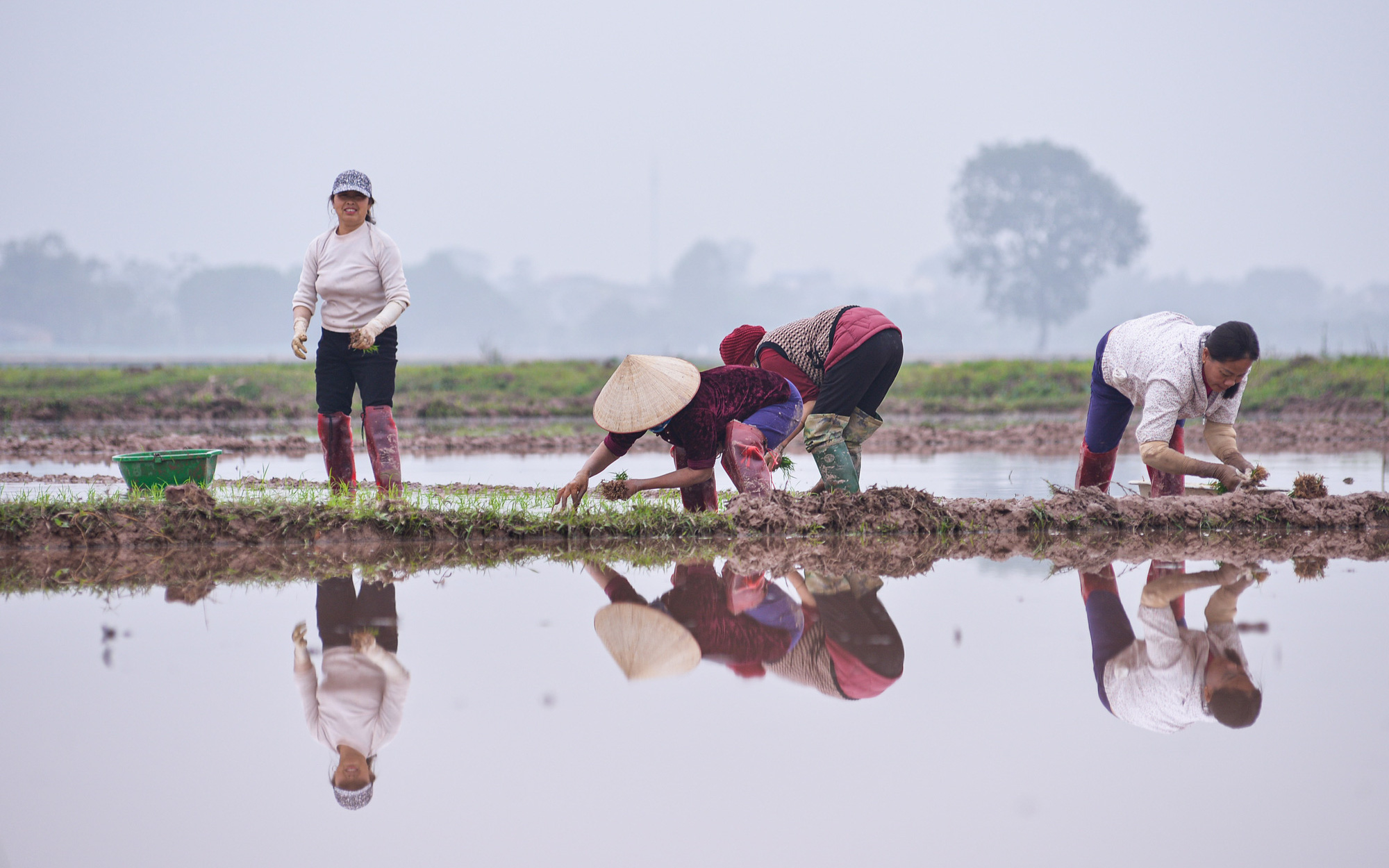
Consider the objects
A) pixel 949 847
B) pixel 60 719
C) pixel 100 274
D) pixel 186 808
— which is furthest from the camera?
pixel 100 274

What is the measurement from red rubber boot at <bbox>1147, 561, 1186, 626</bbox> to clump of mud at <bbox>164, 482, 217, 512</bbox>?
4.65 metres

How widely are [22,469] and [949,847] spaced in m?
9.63

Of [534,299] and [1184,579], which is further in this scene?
[534,299]

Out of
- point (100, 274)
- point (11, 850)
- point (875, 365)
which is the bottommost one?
point (11, 850)

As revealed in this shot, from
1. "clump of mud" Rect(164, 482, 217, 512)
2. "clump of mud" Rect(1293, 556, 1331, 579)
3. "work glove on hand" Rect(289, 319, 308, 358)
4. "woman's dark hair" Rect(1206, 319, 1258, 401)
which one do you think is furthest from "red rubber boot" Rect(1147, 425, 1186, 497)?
"clump of mud" Rect(164, 482, 217, 512)

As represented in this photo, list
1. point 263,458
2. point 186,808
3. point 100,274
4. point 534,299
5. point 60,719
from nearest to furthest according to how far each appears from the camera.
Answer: point 186,808, point 60,719, point 263,458, point 100,274, point 534,299

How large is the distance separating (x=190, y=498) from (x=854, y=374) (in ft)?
11.9

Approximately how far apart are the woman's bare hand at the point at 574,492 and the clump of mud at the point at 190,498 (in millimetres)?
1815

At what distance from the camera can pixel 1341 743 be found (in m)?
2.88

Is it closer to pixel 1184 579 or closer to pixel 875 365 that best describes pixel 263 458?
pixel 875 365

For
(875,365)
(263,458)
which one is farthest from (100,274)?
(875,365)

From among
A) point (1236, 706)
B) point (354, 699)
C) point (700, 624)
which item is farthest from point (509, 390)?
point (1236, 706)

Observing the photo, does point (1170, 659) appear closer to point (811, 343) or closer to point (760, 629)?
point (760, 629)

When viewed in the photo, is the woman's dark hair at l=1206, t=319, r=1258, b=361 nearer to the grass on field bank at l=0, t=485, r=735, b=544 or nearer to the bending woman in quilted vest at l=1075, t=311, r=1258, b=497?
the bending woman in quilted vest at l=1075, t=311, r=1258, b=497
